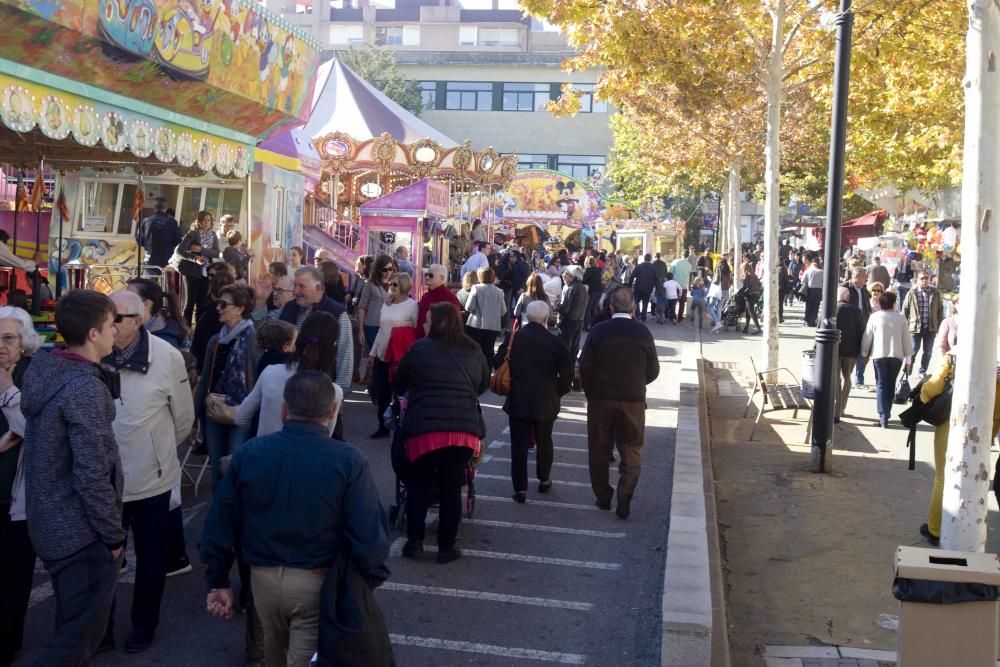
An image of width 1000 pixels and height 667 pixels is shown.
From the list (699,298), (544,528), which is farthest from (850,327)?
(699,298)

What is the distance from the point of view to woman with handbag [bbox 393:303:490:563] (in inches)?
257

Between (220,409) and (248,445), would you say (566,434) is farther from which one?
(248,445)

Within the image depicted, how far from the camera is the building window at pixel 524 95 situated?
187 ft

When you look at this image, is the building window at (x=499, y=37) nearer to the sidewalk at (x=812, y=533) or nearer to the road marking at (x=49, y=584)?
the sidewalk at (x=812, y=533)

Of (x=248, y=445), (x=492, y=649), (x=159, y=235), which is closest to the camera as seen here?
(x=248, y=445)

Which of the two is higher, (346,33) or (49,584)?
(346,33)

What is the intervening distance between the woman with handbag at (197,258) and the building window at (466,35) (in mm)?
67138

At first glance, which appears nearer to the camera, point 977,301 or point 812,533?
point 977,301

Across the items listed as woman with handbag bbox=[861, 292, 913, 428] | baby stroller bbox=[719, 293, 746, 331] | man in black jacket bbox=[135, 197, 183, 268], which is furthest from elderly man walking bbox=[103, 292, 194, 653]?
baby stroller bbox=[719, 293, 746, 331]

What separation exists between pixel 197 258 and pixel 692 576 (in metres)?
9.18

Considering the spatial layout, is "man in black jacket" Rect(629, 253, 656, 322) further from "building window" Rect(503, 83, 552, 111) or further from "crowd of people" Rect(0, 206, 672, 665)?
"building window" Rect(503, 83, 552, 111)

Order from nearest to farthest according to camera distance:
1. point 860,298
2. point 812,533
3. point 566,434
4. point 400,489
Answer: point 400,489 → point 812,533 → point 566,434 → point 860,298

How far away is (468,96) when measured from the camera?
58.2m

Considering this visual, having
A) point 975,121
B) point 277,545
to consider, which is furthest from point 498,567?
point 975,121
